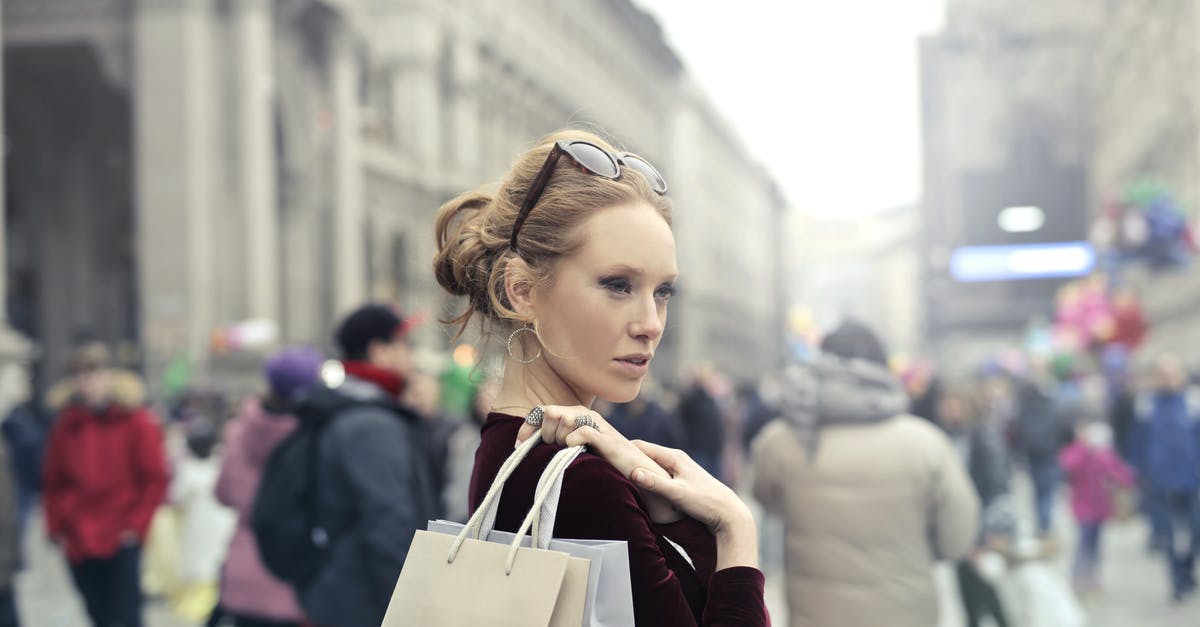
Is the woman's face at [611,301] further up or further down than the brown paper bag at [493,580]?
further up

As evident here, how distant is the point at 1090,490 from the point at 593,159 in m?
10.1

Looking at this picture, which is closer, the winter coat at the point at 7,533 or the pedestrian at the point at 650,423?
the winter coat at the point at 7,533

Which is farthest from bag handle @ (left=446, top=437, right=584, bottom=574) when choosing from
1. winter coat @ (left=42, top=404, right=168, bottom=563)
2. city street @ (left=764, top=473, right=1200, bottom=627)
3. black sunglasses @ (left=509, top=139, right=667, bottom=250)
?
winter coat @ (left=42, top=404, right=168, bottom=563)

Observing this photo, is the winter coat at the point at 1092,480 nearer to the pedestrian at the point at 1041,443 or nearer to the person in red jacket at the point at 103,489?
the pedestrian at the point at 1041,443

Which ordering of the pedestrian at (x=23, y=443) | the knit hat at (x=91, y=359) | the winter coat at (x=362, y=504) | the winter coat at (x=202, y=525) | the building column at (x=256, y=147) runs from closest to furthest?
the winter coat at (x=362, y=504) → the knit hat at (x=91, y=359) → the winter coat at (x=202, y=525) → the pedestrian at (x=23, y=443) → the building column at (x=256, y=147)

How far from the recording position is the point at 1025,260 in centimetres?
4844

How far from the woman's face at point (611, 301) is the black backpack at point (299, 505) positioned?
9.21 feet

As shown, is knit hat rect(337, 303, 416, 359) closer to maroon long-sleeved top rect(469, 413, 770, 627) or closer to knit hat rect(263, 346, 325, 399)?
knit hat rect(263, 346, 325, 399)

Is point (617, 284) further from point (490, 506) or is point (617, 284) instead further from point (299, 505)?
point (299, 505)

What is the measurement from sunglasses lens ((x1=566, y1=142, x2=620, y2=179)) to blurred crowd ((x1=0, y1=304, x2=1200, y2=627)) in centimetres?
47

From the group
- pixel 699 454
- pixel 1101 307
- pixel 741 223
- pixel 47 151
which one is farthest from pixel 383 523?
pixel 741 223

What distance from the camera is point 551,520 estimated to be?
165 cm

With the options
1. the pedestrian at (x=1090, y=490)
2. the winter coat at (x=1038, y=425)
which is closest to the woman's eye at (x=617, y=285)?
the pedestrian at (x=1090, y=490)

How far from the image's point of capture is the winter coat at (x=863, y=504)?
4.42 metres
